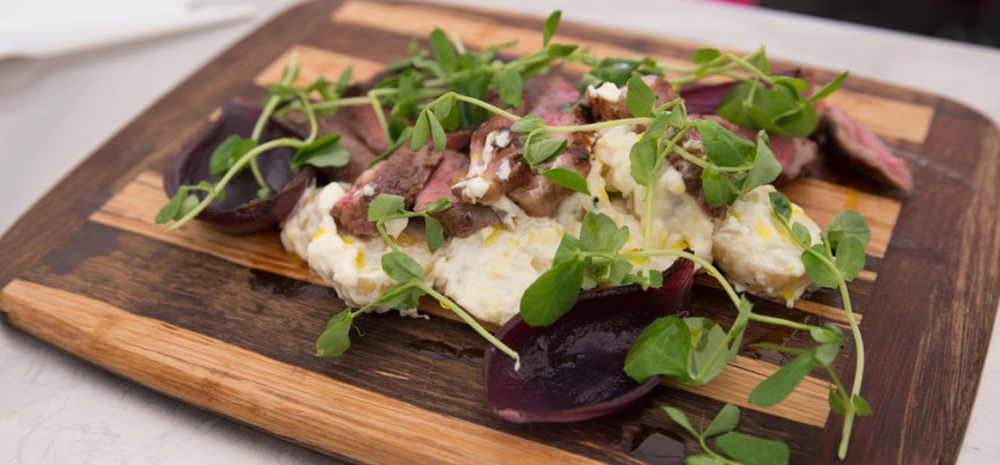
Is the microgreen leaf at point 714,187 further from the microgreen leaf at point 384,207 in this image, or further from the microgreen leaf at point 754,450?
the microgreen leaf at point 384,207

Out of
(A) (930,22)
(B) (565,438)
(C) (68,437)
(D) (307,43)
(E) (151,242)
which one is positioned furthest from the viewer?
(A) (930,22)

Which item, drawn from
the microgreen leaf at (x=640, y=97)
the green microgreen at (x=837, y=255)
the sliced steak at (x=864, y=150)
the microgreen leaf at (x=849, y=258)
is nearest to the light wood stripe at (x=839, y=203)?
the sliced steak at (x=864, y=150)

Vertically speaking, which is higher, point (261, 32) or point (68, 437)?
point (261, 32)

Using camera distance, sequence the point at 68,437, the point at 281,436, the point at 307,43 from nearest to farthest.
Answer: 1. the point at 281,436
2. the point at 68,437
3. the point at 307,43

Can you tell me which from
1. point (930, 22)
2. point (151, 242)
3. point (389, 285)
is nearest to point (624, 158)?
point (389, 285)

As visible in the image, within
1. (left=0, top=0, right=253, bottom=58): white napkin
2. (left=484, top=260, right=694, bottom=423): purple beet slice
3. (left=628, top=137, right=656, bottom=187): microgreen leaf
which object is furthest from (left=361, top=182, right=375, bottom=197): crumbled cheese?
(left=0, top=0, right=253, bottom=58): white napkin

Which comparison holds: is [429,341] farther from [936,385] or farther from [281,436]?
[936,385]
